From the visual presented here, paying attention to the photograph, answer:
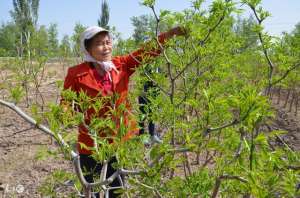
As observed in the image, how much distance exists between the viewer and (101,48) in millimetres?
2680

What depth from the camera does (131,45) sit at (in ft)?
10.6

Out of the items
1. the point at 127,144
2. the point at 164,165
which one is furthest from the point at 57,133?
the point at 164,165

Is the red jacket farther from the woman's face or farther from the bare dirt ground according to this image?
the bare dirt ground

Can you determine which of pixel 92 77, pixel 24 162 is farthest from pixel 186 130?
pixel 24 162

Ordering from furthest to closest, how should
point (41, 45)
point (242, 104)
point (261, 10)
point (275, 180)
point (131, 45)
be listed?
point (41, 45) → point (131, 45) → point (261, 10) → point (275, 180) → point (242, 104)

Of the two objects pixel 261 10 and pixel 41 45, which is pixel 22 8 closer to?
pixel 41 45

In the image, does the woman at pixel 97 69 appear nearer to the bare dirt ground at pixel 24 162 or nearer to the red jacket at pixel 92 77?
the red jacket at pixel 92 77

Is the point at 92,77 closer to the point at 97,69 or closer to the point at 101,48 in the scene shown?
the point at 97,69

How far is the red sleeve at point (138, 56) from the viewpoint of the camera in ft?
8.97

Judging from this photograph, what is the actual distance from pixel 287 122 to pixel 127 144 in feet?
24.5

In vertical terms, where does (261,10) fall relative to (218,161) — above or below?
above

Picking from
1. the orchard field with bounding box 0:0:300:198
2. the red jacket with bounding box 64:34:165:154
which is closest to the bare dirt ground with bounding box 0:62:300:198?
the orchard field with bounding box 0:0:300:198

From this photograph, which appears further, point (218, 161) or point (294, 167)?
point (218, 161)

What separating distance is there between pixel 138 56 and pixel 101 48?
0.30m
